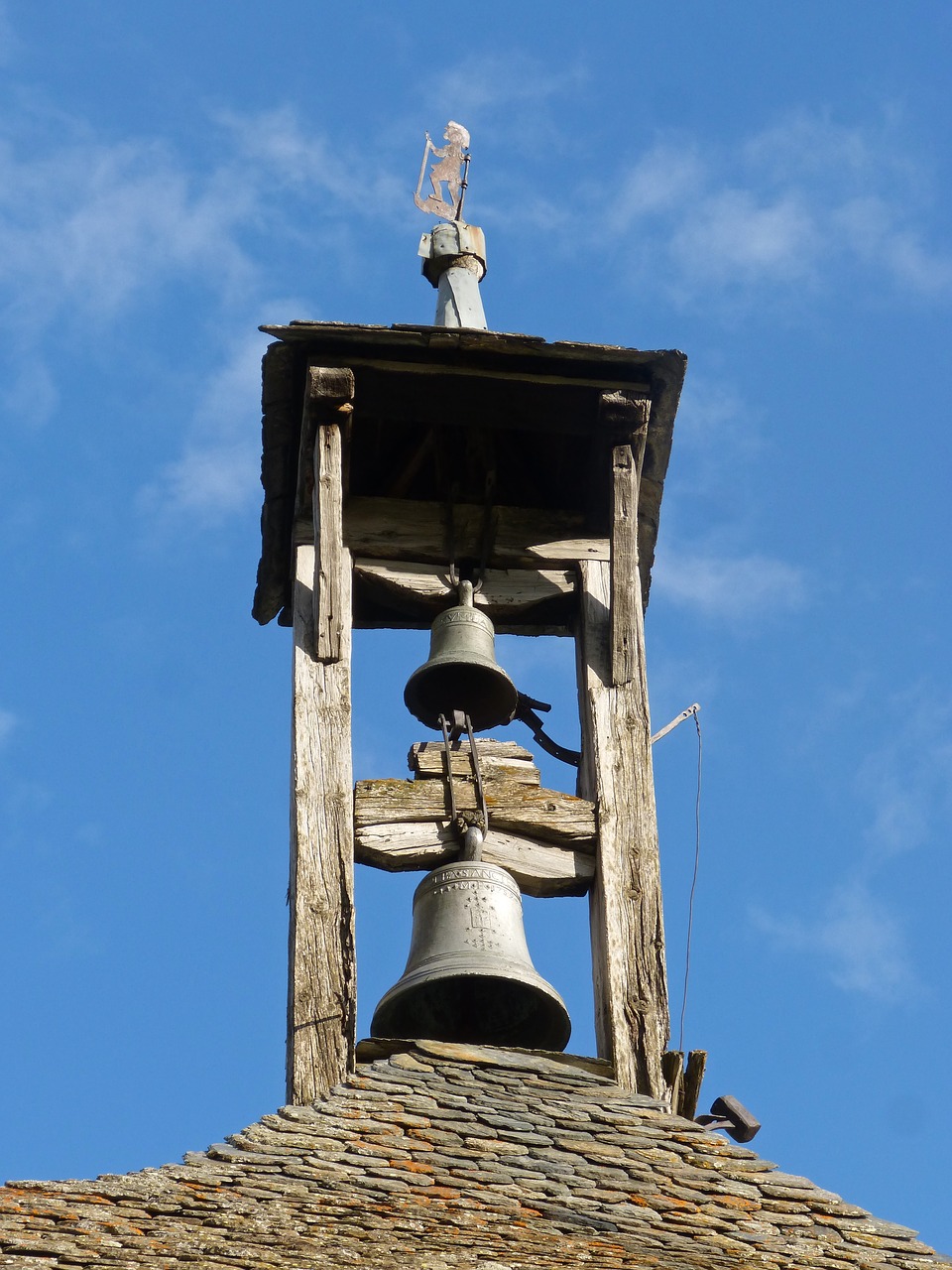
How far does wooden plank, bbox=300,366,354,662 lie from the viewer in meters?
10.1

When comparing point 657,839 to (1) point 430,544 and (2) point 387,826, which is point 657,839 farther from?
(1) point 430,544

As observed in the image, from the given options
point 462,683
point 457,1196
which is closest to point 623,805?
point 462,683

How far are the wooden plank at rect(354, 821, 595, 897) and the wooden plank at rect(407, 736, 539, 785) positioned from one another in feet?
0.97

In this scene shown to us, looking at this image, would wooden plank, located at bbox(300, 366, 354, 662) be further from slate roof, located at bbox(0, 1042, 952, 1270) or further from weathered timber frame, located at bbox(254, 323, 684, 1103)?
slate roof, located at bbox(0, 1042, 952, 1270)

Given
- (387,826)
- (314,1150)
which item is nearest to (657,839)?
(387,826)

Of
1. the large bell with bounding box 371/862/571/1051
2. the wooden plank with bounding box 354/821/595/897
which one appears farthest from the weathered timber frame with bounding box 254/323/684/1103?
the large bell with bounding box 371/862/571/1051

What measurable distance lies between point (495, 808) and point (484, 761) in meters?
0.35

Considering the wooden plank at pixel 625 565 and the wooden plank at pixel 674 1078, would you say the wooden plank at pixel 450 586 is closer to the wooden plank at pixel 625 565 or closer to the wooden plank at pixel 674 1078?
the wooden plank at pixel 625 565

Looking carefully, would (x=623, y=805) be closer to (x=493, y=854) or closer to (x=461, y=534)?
(x=493, y=854)

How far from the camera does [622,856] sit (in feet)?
31.0

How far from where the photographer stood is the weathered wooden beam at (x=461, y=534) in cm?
1084

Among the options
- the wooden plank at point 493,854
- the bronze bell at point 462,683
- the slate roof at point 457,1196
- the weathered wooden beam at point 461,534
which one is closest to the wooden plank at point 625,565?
the weathered wooden beam at point 461,534

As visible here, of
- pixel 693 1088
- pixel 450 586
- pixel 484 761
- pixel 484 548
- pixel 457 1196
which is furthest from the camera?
pixel 484 548

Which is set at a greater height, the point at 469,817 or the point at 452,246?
the point at 452,246
